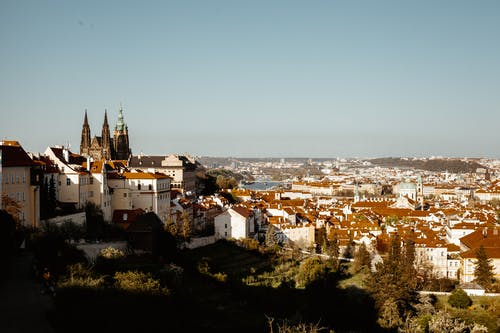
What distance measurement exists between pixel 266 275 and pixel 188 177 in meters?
30.2

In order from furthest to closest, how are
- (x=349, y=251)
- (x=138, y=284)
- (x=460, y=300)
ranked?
(x=349, y=251), (x=460, y=300), (x=138, y=284)

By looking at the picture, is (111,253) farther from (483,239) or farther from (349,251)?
(483,239)

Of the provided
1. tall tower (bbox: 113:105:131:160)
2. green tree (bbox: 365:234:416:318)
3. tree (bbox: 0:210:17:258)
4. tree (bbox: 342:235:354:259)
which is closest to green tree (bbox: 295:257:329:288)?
green tree (bbox: 365:234:416:318)

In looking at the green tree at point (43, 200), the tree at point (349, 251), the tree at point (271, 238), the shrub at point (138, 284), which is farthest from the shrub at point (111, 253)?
the tree at point (349, 251)

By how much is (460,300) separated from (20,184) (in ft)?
66.2

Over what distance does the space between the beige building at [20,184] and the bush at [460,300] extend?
19.0 meters

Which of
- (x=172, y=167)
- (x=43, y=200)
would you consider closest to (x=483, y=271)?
(x=43, y=200)

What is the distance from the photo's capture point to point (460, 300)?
29.1 m

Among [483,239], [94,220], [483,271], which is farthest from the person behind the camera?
[483,239]

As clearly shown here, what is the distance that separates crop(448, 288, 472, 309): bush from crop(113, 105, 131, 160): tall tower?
41059 millimetres

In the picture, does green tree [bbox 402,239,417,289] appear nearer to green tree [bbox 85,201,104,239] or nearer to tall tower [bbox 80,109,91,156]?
green tree [bbox 85,201,104,239]

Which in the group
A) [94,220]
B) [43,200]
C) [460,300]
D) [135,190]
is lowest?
[460,300]

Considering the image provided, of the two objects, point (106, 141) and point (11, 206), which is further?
point (106, 141)

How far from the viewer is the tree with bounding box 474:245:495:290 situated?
109ft
